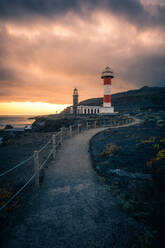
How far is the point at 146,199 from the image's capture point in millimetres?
3537

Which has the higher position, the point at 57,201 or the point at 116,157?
the point at 116,157

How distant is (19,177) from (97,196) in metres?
3.88

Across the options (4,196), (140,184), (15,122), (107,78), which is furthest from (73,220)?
(15,122)

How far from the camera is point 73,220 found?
3.11 meters

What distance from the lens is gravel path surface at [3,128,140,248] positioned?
2551 millimetres

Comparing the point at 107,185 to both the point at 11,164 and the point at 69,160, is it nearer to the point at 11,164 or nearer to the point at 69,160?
the point at 69,160

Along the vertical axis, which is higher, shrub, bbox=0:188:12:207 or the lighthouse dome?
the lighthouse dome

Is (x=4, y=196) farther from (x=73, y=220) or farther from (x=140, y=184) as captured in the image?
(x=140, y=184)

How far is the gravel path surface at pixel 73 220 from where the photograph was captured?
8.37 ft

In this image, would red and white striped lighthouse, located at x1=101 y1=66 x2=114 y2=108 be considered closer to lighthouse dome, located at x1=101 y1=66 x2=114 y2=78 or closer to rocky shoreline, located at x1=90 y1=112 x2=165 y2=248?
lighthouse dome, located at x1=101 y1=66 x2=114 y2=78

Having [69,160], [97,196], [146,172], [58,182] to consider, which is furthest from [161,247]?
[69,160]

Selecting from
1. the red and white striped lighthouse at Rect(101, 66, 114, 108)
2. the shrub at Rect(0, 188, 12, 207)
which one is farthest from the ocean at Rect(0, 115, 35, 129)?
the shrub at Rect(0, 188, 12, 207)

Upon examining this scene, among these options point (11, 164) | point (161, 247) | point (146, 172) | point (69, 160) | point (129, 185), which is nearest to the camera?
point (161, 247)

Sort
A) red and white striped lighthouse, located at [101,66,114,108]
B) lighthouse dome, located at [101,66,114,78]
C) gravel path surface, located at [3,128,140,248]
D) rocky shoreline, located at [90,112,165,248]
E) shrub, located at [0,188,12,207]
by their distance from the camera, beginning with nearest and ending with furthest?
gravel path surface, located at [3,128,140,248] < rocky shoreline, located at [90,112,165,248] < shrub, located at [0,188,12,207] < lighthouse dome, located at [101,66,114,78] < red and white striped lighthouse, located at [101,66,114,108]
